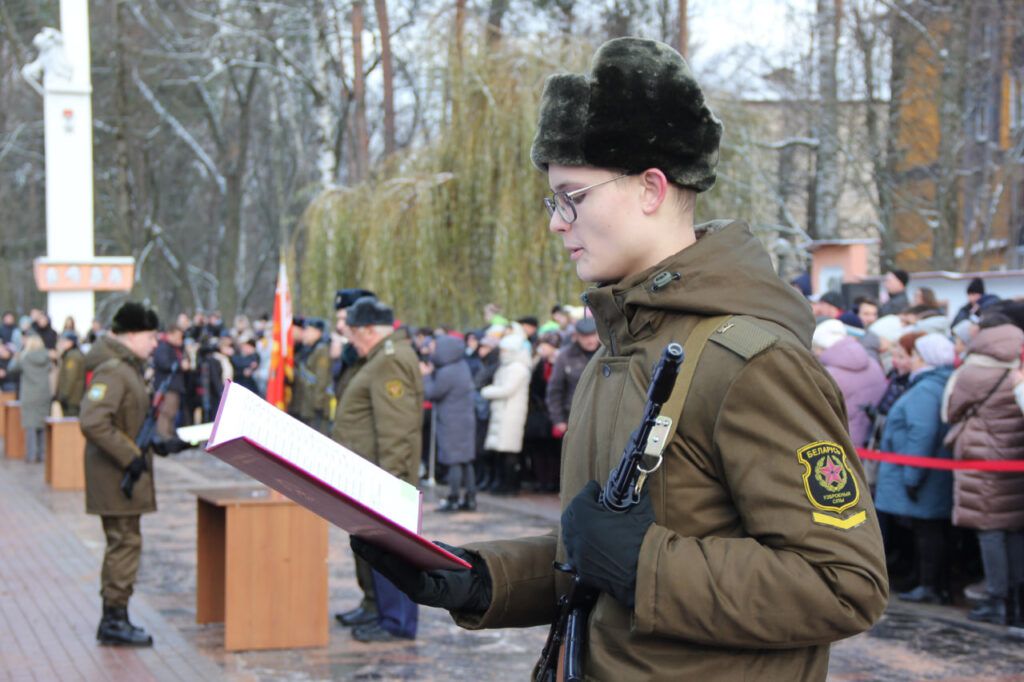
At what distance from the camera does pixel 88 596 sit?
9.41 m

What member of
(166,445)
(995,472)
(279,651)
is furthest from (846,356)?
(166,445)

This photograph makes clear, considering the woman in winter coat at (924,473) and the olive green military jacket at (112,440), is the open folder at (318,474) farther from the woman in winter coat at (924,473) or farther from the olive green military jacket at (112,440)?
the woman in winter coat at (924,473)

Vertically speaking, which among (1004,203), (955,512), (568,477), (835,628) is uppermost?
(1004,203)

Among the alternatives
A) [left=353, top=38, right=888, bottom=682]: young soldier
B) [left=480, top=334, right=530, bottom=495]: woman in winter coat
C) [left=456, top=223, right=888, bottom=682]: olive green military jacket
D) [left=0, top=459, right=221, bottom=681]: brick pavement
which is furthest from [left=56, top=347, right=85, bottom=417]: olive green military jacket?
[left=456, top=223, right=888, bottom=682]: olive green military jacket

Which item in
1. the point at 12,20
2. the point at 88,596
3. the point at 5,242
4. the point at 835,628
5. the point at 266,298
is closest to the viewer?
the point at 835,628

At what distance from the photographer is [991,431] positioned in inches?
325

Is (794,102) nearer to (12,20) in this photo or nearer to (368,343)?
(368,343)

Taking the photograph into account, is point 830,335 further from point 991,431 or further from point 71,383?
point 71,383

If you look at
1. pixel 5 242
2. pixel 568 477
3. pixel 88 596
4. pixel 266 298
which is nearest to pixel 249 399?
pixel 568 477

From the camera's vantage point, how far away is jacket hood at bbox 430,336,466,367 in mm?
14045

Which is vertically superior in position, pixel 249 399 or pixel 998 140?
Answer: pixel 998 140

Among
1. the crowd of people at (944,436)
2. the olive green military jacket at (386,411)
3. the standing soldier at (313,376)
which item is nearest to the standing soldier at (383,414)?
the olive green military jacket at (386,411)

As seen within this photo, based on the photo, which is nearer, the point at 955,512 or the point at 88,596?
the point at 955,512

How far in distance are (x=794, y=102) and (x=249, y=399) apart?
64.0 feet
